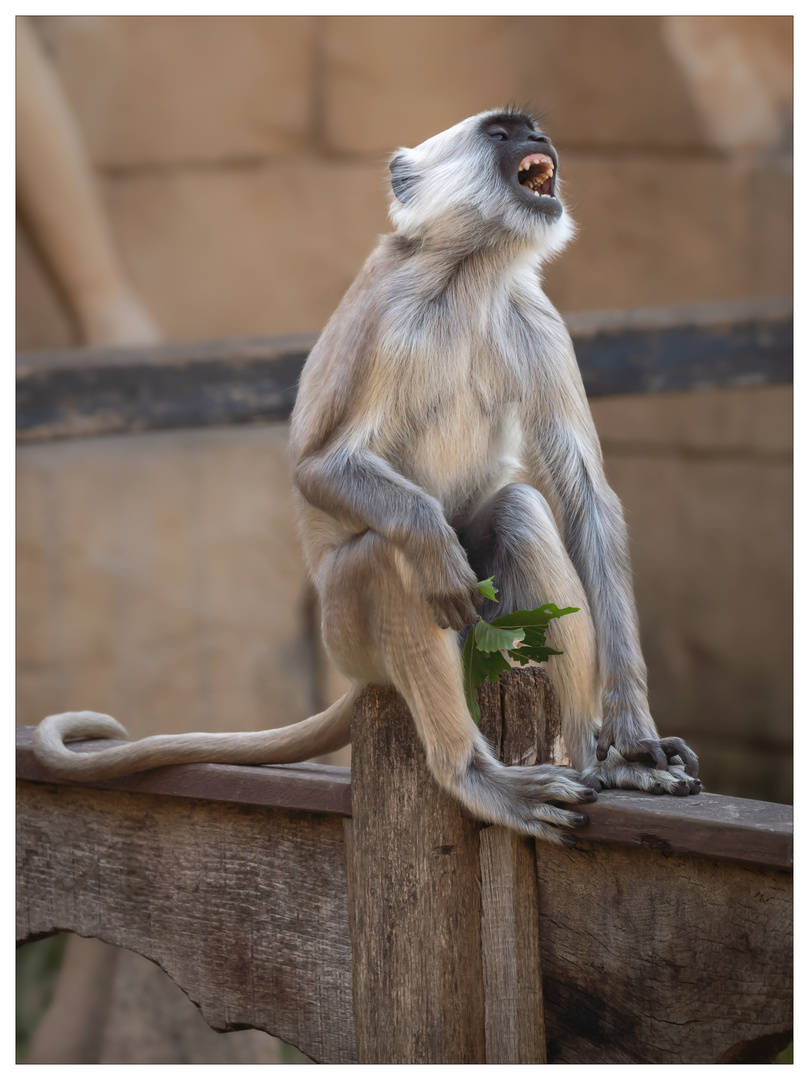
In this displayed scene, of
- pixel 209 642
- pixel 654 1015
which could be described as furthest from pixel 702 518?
pixel 654 1015

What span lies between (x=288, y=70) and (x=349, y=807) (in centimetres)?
445

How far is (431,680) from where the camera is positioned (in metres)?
2.12

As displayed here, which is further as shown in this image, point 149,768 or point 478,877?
point 149,768

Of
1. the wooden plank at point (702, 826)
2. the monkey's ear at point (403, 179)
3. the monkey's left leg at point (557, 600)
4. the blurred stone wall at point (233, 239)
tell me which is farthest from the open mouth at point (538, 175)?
the blurred stone wall at point (233, 239)

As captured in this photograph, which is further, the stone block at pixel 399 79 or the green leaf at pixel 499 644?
the stone block at pixel 399 79

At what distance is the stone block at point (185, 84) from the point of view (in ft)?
18.1

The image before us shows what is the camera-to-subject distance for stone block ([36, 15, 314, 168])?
550 centimetres

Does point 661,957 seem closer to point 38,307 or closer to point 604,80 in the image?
point 38,307

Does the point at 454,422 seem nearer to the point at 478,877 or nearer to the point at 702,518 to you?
the point at 478,877

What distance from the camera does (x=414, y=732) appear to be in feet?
7.16

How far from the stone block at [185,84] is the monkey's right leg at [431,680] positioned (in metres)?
3.98

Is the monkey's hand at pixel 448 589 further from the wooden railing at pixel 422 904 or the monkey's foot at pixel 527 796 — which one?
the monkey's foot at pixel 527 796

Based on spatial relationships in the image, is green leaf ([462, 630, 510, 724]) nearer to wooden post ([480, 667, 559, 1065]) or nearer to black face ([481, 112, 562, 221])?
wooden post ([480, 667, 559, 1065])

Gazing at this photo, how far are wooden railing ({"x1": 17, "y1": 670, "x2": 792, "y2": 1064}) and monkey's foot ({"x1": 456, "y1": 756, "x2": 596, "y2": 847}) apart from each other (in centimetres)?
5
